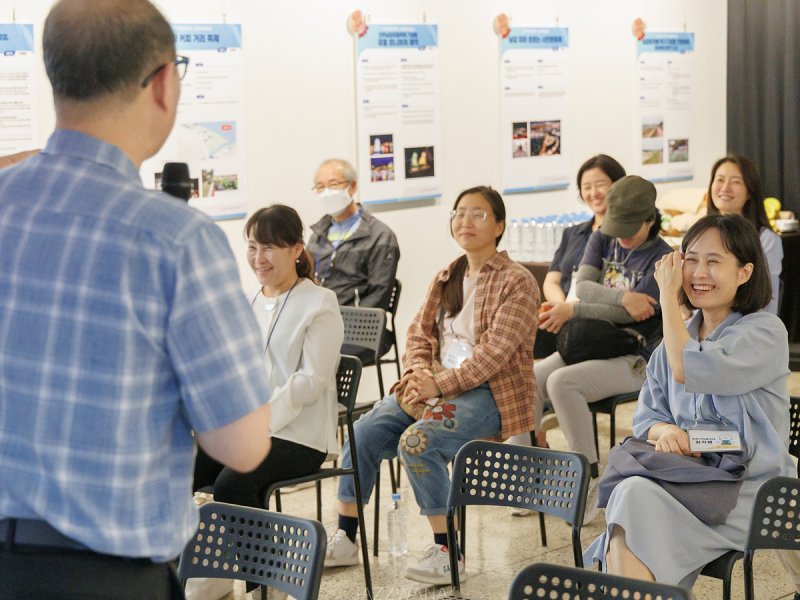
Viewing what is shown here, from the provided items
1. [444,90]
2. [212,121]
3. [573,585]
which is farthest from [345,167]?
[573,585]

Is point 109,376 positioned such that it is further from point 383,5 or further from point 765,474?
point 383,5

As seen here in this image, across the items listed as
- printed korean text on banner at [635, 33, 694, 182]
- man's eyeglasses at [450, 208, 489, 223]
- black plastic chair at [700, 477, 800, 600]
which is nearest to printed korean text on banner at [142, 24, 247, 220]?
man's eyeglasses at [450, 208, 489, 223]

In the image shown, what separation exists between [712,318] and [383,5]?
12.1 ft

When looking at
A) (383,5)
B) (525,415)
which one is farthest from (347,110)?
(525,415)

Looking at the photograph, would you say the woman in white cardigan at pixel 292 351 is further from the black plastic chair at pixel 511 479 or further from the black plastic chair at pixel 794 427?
the black plastic chair at pixel 794 427

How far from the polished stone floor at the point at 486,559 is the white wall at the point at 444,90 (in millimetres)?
1795

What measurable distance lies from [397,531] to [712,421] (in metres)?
1.46

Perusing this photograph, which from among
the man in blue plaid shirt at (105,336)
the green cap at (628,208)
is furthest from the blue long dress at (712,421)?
the man in blue plaid shirt at (105,336)

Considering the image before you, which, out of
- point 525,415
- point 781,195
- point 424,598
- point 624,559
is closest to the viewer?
point 624,559

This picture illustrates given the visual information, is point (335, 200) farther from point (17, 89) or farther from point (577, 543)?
point (577, 543)

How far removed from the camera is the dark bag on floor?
14.0ft

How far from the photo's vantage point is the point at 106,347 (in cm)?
123

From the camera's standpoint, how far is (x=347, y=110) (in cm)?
603

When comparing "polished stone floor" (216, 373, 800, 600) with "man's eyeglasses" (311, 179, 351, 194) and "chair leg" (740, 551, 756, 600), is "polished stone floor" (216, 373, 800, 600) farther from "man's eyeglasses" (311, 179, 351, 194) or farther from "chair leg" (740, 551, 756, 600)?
"man's eyeglasses" (311, 179, 351, 194)
